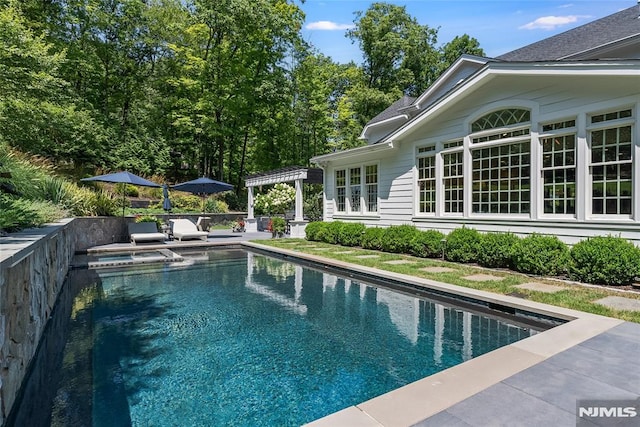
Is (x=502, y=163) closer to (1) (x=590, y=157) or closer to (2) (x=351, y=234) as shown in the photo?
(1) (x=590, y=157)

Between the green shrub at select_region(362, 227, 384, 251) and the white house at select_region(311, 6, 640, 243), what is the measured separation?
0.85 metres

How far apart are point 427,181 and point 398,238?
6.71ft

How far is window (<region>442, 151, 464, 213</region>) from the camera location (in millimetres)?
10320

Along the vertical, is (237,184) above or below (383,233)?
above

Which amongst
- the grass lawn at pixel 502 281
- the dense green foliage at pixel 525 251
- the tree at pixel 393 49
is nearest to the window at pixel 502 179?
the dense green foliage at pixel 525 251

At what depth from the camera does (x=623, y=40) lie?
27.3 feet

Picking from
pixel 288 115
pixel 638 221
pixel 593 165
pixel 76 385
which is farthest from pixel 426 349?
pixel 288 115

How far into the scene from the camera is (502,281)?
707 cm

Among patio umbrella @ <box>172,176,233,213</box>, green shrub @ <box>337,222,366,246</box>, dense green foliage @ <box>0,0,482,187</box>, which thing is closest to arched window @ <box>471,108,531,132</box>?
green shrub @ <box>337,222,366,246</box>

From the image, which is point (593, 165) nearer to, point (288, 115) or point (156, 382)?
point (156, 382)

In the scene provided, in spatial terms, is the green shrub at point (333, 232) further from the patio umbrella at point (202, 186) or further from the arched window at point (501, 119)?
the arched window at point (501, 119)

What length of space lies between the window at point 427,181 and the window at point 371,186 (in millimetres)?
2187

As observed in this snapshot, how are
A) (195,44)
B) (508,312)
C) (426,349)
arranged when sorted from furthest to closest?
(195,44) < (508,312) < (426,349)

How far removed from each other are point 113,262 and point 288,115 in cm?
2101
